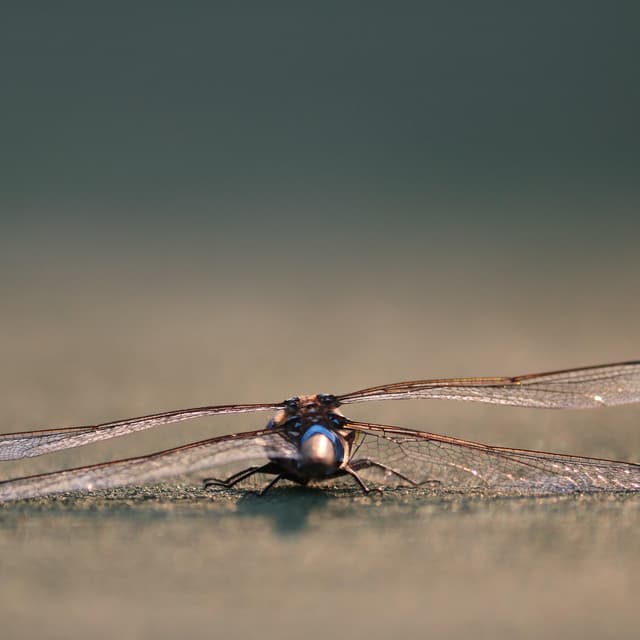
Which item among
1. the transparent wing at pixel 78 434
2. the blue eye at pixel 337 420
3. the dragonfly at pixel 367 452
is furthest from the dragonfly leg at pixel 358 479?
the transparent wing at pixel 78 434

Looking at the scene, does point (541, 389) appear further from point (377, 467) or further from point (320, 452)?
point (320, 452)

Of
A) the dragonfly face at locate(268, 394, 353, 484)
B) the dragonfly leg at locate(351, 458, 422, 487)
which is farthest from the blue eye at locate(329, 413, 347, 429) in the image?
the dragonfly leg at locate(351, 458, 422, 487)

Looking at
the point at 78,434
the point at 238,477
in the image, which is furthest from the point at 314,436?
the point at 78,434

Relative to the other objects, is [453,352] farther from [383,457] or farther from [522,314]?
[383,457]

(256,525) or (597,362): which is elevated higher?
(597,362)

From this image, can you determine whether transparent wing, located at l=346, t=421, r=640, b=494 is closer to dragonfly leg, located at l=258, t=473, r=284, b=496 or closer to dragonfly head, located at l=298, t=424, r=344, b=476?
dragonfly head, located at l=298, t=424, r=344, b=476

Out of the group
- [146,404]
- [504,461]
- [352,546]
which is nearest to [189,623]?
[352,546]

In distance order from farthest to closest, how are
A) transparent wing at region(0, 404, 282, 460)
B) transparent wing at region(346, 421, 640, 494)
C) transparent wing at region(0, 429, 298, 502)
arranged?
1. transparent wing at region(0, 404, 282, 460)
2. transparent wing at region(346, 421, 640, 494)
3. transparent wing at region(0, 429, 298, 502)
